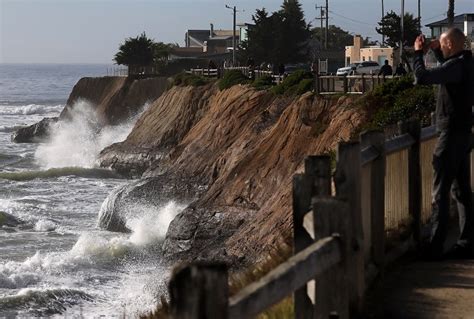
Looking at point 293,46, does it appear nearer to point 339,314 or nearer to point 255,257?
point 255,257

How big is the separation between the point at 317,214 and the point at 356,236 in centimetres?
119

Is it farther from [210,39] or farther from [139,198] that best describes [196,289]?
[210,39]

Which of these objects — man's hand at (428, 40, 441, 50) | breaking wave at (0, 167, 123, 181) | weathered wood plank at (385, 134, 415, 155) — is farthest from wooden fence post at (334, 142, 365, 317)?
breaking wave at (0, 167, 123, 181)

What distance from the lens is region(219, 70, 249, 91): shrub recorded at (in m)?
48.2

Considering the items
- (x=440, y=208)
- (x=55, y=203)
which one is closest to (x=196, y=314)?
(x=440, y=208)

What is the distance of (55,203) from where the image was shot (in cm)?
4353

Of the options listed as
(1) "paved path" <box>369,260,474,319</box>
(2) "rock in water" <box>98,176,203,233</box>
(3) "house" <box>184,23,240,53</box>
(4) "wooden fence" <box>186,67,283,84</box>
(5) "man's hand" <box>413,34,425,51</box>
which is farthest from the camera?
(3) "house" <box>184,23,240,53</box>

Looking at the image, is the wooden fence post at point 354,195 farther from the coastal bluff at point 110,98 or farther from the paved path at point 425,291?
the coastal bluff at point 110,98

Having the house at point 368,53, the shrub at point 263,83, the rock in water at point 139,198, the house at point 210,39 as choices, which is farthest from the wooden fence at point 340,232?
the house at point 210,39

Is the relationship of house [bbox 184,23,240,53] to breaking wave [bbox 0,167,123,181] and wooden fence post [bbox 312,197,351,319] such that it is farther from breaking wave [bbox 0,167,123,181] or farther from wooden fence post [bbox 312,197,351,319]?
wooden fence post [bbox 312,197,351,319]

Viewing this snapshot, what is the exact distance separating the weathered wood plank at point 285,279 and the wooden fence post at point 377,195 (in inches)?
90.5

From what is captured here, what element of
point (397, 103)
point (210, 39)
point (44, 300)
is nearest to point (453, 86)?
point (44, 300)

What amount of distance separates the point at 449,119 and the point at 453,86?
289mm

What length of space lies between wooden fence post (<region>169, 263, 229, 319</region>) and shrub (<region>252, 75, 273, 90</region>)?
1455 inches
